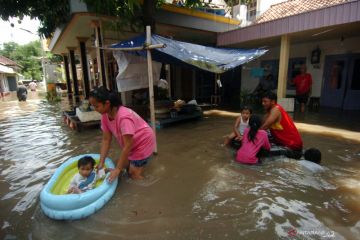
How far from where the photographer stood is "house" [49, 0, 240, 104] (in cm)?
757

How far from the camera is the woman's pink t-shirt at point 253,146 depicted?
4273 mm

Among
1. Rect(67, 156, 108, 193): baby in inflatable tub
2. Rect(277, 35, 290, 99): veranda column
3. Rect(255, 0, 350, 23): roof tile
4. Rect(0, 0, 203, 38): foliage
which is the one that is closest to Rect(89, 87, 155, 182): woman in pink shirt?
Rect(67, 156, 108, 193): baby in inflatable tub

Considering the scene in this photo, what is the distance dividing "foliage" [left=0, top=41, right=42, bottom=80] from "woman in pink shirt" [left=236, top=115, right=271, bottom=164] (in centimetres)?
5273

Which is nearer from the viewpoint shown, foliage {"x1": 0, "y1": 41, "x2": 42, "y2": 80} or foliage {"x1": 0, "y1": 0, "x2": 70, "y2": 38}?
foliage {"x1": 0, "y1": 0, "x2": 70, "y2": 38}

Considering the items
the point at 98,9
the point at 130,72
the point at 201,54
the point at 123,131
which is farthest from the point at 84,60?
the point at 123,131

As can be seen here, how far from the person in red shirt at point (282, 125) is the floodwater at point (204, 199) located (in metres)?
0.26

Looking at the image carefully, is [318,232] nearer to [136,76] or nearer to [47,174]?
[47,174]

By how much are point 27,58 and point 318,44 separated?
2127 inches

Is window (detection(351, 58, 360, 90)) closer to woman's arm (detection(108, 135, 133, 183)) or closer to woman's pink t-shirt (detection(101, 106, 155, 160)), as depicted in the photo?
woman's pink t-shirt (detection(101, 106, 155, 160))

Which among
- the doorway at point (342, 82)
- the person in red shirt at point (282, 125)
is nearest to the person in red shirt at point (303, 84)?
the doorway at point (342, 82)

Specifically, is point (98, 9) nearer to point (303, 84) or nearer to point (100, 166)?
point (100, 166)

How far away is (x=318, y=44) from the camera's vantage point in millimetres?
10195

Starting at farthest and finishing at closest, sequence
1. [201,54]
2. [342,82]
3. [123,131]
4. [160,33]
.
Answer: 1. [160,33]
2. [342,82]
3. [201,54]
4. [123,131]

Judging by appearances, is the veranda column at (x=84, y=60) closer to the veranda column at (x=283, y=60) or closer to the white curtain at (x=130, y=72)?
the white curtain at (x=130, y=72)
